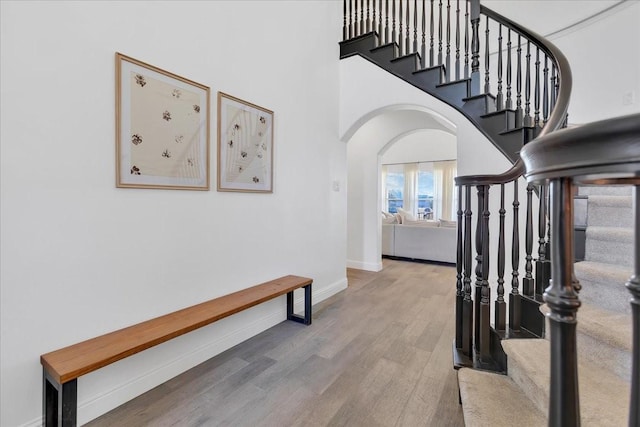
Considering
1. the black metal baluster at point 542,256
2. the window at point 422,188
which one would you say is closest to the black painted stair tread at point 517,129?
the black metal baluster at point 542,256

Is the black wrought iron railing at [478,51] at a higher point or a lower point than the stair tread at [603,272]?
higher

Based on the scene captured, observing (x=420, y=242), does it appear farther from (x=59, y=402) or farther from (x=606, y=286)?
(x=59, y=402)

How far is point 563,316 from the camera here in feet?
1.63

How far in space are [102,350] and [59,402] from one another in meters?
0.23

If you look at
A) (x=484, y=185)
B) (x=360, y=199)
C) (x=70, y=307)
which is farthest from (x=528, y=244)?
(x=360, y=199)

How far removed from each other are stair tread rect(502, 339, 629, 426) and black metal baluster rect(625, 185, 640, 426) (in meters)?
0.43

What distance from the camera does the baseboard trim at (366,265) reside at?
475 cm

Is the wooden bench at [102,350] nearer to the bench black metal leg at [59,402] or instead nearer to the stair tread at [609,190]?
the bench black metal leg at [59,402]

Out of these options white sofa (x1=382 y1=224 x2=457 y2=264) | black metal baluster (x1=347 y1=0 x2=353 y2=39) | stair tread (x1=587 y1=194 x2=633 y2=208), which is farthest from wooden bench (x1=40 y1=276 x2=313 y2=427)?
white sofa (x1=382 y1=224 x2=457 y2=264)

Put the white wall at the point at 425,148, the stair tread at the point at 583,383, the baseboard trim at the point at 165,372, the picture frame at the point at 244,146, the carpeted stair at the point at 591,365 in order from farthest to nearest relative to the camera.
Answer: the white wall at the point at 425,148
the picture frame at the point at 244,146
the baseboard trim at the point at 165,372
the carpeted stair at the point at 591,365
the stair tread at the point at 583,383

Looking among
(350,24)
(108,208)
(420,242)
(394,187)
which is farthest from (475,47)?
(394,187)

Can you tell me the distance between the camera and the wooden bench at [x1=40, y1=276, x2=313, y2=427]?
1.29 meters

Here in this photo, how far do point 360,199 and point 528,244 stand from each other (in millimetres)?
3303

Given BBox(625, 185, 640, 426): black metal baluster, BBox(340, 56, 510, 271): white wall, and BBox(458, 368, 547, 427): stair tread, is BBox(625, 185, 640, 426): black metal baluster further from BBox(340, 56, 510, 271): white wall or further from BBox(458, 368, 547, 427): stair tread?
BBox(340, 56, 510, 271): white wall
